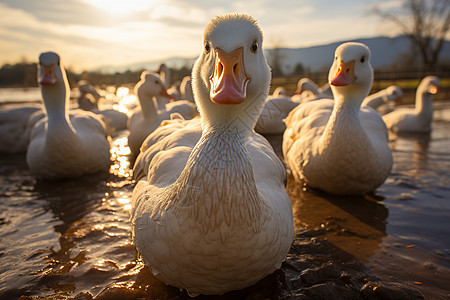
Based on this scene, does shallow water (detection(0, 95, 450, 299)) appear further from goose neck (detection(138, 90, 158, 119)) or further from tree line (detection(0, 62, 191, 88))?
tree line (detection(0, 62, 191, 88))

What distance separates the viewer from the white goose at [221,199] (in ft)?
5.44

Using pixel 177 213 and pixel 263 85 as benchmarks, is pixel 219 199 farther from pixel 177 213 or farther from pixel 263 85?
pixel 263 85

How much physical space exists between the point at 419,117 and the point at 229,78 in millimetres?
8743

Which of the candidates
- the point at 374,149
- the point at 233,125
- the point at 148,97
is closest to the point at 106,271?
the point at 233,125

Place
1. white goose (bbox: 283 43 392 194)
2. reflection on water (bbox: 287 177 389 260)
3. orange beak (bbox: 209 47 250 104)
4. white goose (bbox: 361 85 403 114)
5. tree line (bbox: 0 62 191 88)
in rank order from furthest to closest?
tree line (bbox: 0 62 191 88) < white goose (bbox: 361 85 403 114) < white goose (bbox: 283 43 392 194) < reflection on water (bbox: 287 177 389 260) < orange beak (bbox: 209 47 250 104)

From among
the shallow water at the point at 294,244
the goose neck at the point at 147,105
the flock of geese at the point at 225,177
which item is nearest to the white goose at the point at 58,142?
the shallow water at the point at 294,244

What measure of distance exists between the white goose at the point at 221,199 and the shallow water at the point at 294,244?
50cm

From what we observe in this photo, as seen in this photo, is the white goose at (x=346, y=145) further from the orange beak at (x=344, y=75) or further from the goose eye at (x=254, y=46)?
the goose eye at (x=254, y=46)

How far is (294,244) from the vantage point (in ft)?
9.52

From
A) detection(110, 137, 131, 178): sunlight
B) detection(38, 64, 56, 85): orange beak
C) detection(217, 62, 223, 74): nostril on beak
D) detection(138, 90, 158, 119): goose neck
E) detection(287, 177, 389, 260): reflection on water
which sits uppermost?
detection(38, 64, 56, 85): orange beak

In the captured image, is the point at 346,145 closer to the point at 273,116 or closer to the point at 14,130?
the point at 273,116

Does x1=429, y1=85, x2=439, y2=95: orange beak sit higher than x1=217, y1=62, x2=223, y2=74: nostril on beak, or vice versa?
x1=217, y1=62, x2=223, y2=74: nostril on beak

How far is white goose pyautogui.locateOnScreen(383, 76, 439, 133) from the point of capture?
8.41 metres

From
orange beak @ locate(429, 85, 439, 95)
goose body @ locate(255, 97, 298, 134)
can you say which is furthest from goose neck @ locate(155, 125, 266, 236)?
orange beak @ locate(429, 85, 439, 95)
